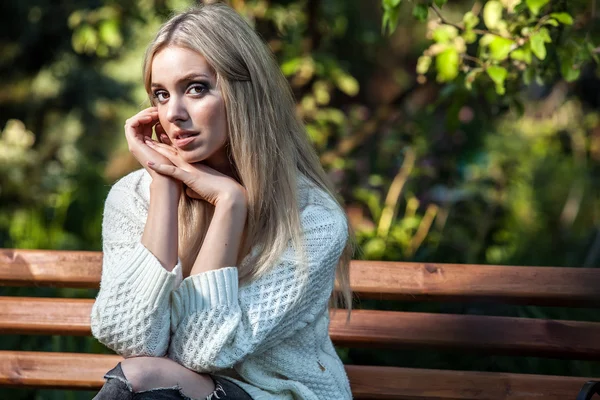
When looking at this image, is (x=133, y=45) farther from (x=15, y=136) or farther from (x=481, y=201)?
(x=481, y=201)

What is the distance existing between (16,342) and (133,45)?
3.83m

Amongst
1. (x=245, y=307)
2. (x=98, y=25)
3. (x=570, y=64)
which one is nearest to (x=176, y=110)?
(x=245, y=307)

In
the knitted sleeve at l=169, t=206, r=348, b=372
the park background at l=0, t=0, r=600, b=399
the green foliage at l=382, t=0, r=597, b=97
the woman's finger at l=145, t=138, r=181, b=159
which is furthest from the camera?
the park background at l=0, t=0, r=600, b=399

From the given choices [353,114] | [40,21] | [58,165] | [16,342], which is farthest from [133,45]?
[16,342]

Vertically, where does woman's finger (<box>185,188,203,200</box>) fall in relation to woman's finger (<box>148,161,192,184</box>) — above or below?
below

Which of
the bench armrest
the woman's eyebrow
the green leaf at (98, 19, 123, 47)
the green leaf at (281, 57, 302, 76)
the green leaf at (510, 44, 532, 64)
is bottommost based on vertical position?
the bench armrest

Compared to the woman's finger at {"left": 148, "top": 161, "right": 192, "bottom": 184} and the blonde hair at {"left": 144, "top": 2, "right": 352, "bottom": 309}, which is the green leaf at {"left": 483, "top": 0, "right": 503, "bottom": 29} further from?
the woman's finger at {"left": 148, "top": 161, "right": 192, "bottom": 184}

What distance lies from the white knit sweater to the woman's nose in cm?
32

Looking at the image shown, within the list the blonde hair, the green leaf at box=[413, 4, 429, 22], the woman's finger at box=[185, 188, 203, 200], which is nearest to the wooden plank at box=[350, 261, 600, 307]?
the blonde hair

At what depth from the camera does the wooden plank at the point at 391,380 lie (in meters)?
2.76

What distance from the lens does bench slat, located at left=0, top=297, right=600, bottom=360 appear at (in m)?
2.79

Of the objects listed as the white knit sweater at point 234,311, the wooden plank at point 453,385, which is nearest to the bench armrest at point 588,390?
the wooden plank at point 453,385

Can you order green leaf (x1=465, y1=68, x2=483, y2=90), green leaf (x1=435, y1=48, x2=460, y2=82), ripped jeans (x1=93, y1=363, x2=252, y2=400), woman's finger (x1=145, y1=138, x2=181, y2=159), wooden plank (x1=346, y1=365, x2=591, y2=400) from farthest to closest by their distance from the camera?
1. green leaf (x1=435, y1=48, x2=460, y2=82)
2. green leaf (x1=465, y1=68, x2=483, y2=90)
3. wooden plank (x1=346, y1=365, x2=591, y2=400)
4. woman's finger (x1=145, y1=138, x2=181, y2=159)
5. ripped jeans (x1=93, y1=363, x2=252, y2=400)

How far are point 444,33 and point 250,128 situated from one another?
1234 mm
